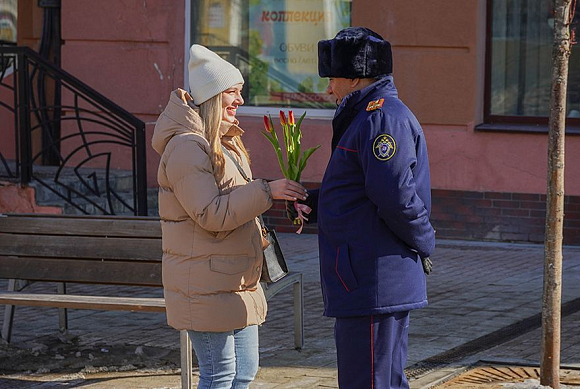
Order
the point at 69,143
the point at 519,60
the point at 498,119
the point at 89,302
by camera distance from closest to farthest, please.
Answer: the point at 89,302, the point at 498,119, the point at 519,60, the point at 69,143

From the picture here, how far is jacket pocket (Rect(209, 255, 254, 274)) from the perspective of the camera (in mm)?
4180

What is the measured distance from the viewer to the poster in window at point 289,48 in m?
11.5

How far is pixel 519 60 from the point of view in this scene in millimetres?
11180

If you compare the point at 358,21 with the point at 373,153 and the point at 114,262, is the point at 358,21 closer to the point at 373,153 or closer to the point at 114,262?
the point at 114,262

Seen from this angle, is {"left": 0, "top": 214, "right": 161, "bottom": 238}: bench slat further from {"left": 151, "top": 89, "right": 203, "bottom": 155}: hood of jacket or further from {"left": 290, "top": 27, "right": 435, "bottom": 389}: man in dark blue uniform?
{"left": 290, "top": 27, "right": 435, "bottom": 389}: man in dark blue uniform

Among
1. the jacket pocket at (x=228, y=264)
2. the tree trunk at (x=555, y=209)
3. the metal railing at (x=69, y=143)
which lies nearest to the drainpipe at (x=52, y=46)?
the metal railing at (x=69, y=143)

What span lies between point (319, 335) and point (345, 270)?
9.92 ft

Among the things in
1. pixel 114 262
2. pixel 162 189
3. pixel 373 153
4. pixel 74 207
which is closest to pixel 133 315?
pixel 114 262

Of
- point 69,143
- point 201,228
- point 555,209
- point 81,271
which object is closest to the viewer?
point 201,228

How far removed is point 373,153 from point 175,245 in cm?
85

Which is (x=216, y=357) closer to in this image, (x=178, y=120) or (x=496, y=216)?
(x=178, y=120)

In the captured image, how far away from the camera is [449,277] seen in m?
9.13

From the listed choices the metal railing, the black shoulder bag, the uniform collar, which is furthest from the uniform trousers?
the metal railing

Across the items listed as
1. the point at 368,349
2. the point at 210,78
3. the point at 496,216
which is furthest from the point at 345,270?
the point at 496,216
